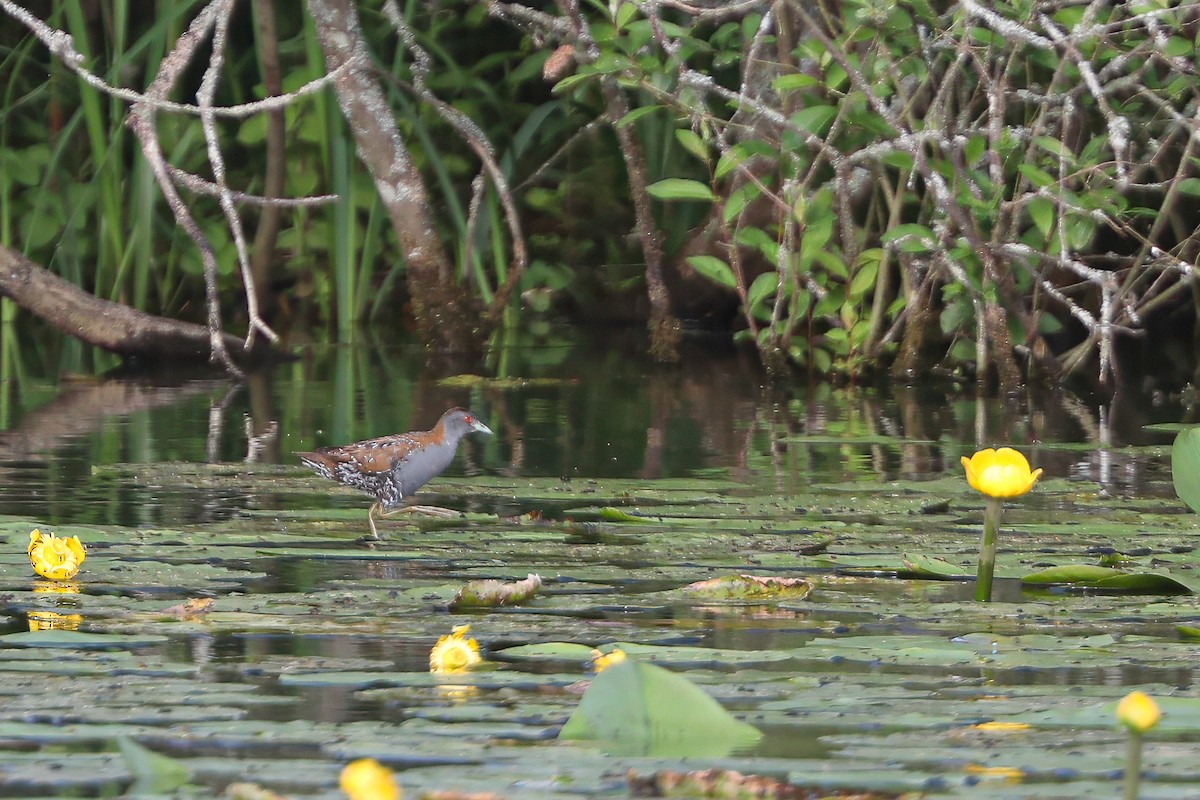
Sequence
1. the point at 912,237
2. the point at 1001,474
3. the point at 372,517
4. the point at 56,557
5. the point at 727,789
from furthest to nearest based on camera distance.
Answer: the point at 912,237
the point at 372,517
the point at 56,557
the point at 1001,474
the point at 727,789

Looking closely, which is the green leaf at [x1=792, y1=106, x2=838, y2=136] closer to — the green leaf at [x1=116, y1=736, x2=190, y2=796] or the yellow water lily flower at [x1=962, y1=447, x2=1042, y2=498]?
the yellow water lily flower at [x1=962, y1=447, x2=1042, y2=498]

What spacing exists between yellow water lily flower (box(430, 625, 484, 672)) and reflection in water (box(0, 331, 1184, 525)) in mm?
1642

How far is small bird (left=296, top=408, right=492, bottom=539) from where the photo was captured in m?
4.13

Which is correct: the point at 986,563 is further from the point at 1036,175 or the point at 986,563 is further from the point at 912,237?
the point at 912,237

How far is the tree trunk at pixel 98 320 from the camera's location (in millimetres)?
7816

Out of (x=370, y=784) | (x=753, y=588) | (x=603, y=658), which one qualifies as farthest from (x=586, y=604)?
(x=370, y=784)

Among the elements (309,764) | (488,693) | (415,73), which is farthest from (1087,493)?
(415,73)

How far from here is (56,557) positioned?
3.13 meters

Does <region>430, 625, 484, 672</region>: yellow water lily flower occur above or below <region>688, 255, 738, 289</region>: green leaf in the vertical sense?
below

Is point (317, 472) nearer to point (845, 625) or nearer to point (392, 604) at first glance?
point (392, 604)

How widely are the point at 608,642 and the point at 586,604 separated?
12.9 inches

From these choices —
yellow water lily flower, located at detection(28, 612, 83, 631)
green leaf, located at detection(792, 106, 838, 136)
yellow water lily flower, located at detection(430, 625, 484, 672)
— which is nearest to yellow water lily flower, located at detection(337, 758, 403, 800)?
yellow water lily flower, located at detection(430, 625, 484, 672)

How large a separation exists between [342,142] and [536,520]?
17.5 feet

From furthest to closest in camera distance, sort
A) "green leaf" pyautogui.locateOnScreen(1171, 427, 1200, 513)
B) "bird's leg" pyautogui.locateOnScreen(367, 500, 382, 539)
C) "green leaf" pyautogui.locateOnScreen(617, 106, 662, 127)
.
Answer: "green leaf" pyautogui.locateOnScreen(617, 106, 662, 127) → "bird's leg" pyautogui.locateOnScreen(367, 500, 382, 539) → "green leaf" pyautogui.locateOnScreen(1171, 427, 1200, 513)
